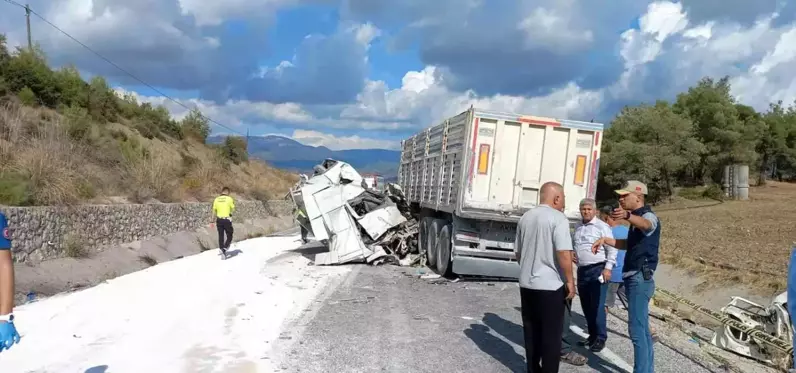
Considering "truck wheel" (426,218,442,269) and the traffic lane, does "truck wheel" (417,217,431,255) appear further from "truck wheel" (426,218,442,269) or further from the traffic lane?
the traffic lane

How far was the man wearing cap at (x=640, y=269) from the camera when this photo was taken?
5430 mm

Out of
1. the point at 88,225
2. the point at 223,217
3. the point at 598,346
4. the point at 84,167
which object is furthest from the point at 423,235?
the point at 84,167

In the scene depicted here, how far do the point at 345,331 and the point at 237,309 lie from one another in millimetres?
2121

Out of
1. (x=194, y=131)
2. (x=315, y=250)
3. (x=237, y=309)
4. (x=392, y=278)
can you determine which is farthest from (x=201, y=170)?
(x=237, y=309)

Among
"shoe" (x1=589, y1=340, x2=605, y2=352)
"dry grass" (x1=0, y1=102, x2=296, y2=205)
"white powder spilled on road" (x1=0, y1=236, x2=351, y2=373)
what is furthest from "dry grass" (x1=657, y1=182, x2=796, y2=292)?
"dry grass" (x1=0, y1=102, x2=296, y2=205)

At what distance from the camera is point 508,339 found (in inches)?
292

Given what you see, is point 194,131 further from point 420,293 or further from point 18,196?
point 420,293

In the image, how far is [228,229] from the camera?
15.5 m

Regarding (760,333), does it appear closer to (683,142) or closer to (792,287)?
(792,287)

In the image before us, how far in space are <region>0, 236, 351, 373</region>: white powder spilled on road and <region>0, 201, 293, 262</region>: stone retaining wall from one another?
6.68ft

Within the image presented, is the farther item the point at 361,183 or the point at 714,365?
the point at 361,183

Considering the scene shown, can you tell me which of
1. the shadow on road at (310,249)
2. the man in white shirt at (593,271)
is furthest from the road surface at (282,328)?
the shadow on road at (310,249)

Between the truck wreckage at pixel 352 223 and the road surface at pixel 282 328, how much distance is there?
1.99m

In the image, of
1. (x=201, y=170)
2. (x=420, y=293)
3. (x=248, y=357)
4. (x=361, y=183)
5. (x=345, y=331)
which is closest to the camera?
(x=248, y=357)
